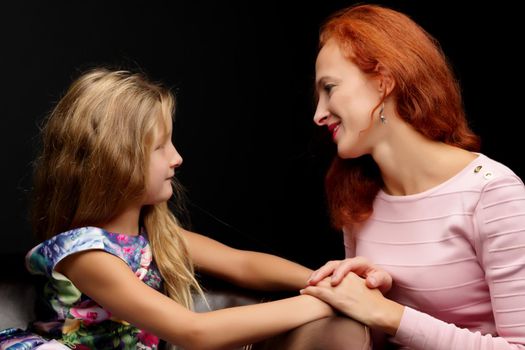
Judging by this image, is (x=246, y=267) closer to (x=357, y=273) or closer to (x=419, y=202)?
(x=357, y=273)

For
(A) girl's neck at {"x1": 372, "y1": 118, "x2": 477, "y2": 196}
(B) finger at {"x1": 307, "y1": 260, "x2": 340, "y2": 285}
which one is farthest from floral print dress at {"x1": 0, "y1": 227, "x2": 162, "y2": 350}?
(A) girl's neck at {"x1": 372, "y1": 118, "x2": 477, "y2": 196}

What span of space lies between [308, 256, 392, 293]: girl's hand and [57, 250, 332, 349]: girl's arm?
7 cm

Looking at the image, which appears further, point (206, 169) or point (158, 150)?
point (206, 169)

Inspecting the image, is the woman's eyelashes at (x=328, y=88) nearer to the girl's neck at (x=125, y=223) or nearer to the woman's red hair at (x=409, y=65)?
the woman's red hair at (x=409, y=65)

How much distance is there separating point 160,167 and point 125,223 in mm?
166

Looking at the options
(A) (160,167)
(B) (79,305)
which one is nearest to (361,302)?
(A) (160,167)

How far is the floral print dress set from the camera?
229cm

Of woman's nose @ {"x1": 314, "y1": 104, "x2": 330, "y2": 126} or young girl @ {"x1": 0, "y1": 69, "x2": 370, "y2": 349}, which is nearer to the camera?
young girl @ {"x1": 0, "y1": 69, "x2": 370, "y2": 349}

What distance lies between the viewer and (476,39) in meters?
3.32

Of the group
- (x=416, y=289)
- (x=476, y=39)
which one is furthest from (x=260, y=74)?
(x=416, y=289)

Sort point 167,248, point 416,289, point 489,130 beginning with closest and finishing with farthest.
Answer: point 416,289 → point 167,248 → point 489,130

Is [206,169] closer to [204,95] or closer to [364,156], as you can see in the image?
[204,95]

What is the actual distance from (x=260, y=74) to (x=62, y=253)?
1406mm

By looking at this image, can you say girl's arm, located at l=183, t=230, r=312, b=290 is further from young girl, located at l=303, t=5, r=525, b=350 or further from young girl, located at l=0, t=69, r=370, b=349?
young girl, located at l=303, t=5, r=525, b=350
